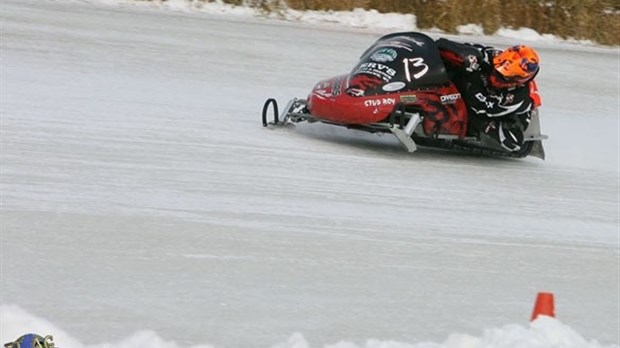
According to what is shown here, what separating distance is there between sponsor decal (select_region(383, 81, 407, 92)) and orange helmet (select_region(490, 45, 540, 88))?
721 mm

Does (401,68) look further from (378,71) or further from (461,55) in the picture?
A: (461,55)

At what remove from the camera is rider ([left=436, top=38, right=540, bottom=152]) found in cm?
807

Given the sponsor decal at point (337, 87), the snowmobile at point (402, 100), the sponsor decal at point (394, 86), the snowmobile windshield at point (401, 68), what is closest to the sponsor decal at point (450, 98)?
the snowmobile at point (402, 100)

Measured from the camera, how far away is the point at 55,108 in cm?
816

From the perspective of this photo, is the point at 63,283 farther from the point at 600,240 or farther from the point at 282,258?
the point at 600,240

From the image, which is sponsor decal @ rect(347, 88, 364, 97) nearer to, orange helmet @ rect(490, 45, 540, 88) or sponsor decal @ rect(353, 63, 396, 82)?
sponsor decal @ rect(353, 63, 396, 82)

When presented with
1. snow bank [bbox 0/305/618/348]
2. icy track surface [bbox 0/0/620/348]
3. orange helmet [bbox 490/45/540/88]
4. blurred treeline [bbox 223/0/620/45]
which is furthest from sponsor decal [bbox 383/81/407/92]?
blurred treeline [bbox 223/0/620/45]

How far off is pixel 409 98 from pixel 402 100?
0.24 feet

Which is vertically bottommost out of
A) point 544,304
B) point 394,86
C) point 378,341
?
point 378,341

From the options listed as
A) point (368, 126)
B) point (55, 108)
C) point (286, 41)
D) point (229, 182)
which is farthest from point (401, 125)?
point (286, 41)

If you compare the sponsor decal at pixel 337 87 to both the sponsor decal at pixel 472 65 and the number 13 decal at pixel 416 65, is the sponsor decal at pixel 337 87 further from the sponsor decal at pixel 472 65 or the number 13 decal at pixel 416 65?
the sponsor decal at pixel 472 65

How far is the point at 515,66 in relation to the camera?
317 inches

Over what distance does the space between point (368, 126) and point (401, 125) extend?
0.79ft

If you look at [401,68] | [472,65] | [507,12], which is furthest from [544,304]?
[507,12]
